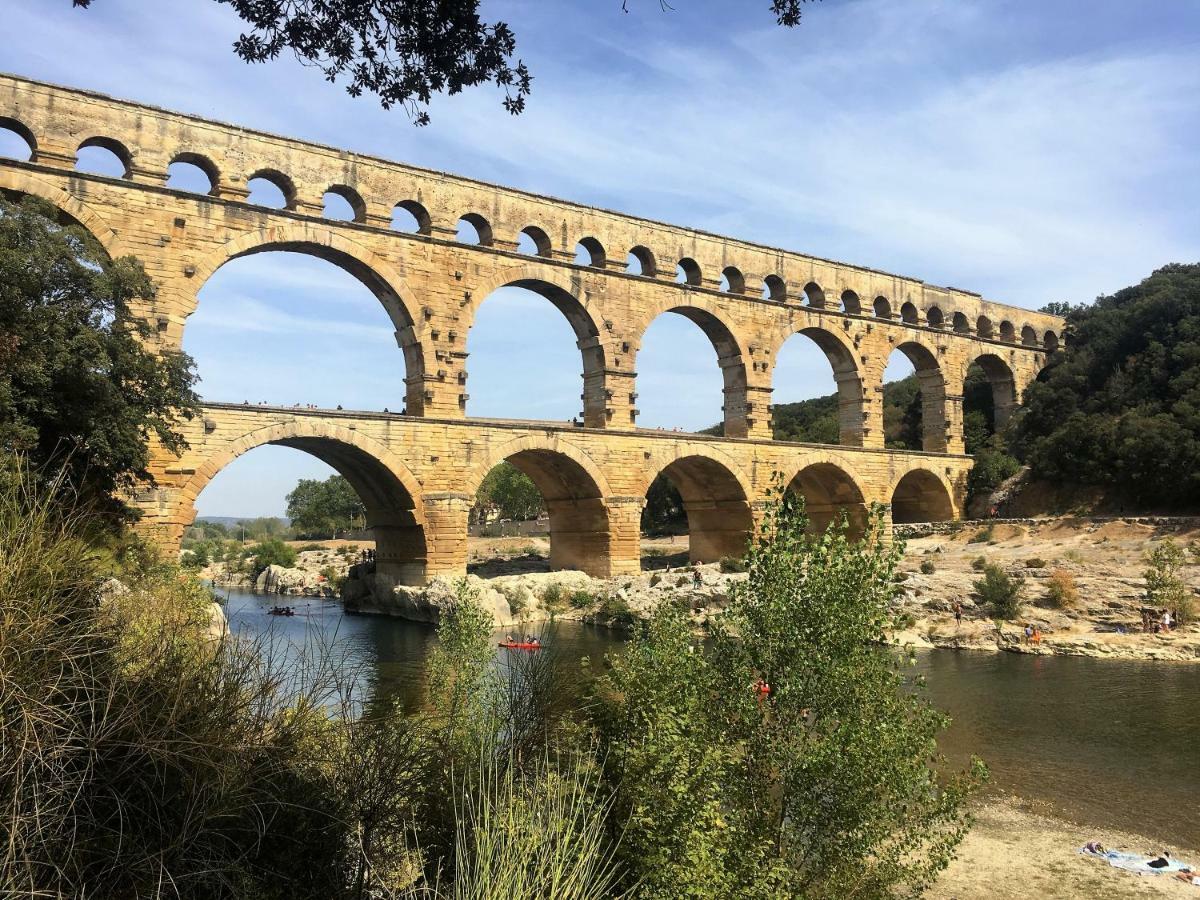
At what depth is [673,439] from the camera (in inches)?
1012

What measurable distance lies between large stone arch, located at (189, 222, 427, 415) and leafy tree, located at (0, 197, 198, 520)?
5229mm

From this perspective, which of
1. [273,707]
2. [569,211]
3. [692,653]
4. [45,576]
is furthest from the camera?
[569,211]

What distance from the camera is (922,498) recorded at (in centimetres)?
3425

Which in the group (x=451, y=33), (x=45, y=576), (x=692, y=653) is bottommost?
(x=692, y=653)

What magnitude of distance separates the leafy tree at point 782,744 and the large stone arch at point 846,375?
24.7 metres

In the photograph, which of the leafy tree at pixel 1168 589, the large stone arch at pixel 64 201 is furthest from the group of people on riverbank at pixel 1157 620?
the large stone arch at pixel 64 201

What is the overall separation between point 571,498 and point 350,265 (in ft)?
29.5

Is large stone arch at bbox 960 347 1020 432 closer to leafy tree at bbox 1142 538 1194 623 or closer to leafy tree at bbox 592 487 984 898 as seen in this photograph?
leafy tree at bbox 1142 538 1194 623

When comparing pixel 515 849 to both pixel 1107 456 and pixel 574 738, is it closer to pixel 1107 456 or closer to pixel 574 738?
pixel 574 738

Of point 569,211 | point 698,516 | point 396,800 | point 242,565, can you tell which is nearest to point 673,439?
point 698,516

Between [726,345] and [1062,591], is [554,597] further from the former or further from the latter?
[1062,591]

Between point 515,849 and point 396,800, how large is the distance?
1.56 meters

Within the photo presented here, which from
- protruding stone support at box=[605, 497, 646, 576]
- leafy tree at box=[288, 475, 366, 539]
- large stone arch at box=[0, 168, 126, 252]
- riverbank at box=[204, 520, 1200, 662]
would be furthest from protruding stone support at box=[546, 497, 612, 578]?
leafy tree at box=[288, 475, 366, 539]

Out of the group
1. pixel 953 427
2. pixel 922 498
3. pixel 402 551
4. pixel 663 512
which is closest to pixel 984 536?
pixel 922 498
